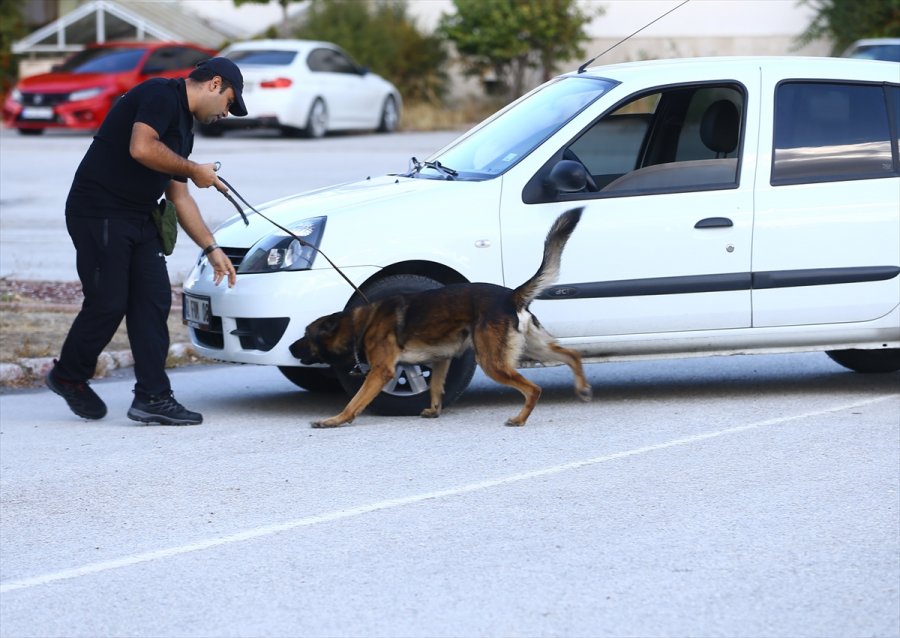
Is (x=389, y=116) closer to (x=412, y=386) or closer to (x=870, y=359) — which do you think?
Answer: (x=870, y=359)

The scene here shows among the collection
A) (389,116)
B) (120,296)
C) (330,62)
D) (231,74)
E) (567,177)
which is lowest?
(389,116)

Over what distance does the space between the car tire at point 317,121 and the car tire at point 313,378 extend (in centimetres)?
1753

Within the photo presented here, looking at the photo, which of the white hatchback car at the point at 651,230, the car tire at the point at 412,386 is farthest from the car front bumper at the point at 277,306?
the car tire at the point at 412,386

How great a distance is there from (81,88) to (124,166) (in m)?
17.9

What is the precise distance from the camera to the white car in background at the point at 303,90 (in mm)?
24594

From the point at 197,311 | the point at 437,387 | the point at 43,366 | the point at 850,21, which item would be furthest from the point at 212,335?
the point at 850,21

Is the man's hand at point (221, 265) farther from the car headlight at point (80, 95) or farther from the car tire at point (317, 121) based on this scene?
the car tire at point (317, 121)

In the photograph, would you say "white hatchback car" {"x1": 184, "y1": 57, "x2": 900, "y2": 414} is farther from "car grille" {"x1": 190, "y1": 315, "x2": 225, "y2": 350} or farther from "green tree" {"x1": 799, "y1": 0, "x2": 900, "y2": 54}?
"green tree" {"x1": 799, "y1": 0, "x2": 900, "y2": 54}

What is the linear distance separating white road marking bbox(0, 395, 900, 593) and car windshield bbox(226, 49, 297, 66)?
62.4ft

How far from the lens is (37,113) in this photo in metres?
24.2

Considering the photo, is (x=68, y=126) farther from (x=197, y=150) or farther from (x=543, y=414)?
(x=543, y=414)

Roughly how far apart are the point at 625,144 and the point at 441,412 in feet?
6.39

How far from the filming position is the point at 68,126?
942 inches

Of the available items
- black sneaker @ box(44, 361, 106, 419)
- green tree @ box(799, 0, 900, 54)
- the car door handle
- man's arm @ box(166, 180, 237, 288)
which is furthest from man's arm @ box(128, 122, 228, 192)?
green tree @ box(799, 0, 900, 54)
